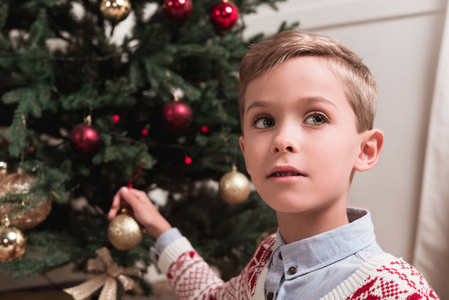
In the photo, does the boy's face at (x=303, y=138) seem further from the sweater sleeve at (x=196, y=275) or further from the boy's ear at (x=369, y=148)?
the sweater sleeve at (x=196, y=275)

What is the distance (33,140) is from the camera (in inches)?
40.5

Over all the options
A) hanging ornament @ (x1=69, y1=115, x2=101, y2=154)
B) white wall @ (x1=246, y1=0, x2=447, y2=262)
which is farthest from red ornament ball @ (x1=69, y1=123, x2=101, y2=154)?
white wall @ (x1=246, y1=0, x2=447, y2=262)

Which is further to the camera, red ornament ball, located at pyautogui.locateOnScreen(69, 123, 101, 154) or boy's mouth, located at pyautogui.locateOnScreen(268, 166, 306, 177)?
red ornament ball, located at pyautogui.locateOnScreen(69, 123, 101, 154)

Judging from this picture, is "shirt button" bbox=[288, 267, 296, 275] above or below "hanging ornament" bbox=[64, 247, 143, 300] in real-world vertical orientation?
above

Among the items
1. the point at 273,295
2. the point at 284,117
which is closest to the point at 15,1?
the point at 284,117

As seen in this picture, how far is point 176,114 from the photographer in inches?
41.9

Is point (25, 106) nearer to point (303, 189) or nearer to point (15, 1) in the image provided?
point (15, 1)

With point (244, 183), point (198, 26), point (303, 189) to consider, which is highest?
point (198, 26)

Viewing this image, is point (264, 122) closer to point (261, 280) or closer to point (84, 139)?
point (261, 280)

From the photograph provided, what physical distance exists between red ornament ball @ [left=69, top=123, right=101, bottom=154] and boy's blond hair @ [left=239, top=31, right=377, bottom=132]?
46 cm

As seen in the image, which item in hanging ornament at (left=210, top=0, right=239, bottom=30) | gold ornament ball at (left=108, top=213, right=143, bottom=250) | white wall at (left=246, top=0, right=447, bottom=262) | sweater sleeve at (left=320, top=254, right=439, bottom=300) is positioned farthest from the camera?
white wall at (left=246, top=0, right=447, bottom=262)

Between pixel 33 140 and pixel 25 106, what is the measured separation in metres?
0.10

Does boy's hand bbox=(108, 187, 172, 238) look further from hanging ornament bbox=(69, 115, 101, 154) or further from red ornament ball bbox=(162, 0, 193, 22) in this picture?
red ornament ball bbox=(162, 0, 193, 22)

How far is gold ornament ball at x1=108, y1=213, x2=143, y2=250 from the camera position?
971mm
